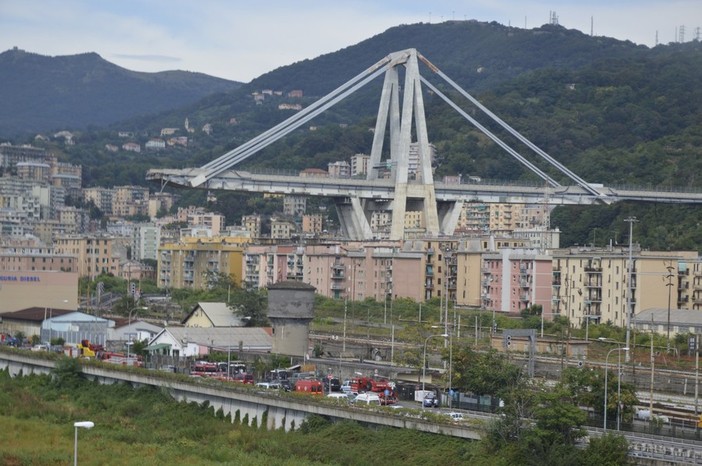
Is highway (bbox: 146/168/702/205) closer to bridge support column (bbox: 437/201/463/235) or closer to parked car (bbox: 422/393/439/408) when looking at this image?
bridge support column (bbox: 437/201/463/235)

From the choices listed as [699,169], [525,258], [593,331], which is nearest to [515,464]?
[593,331]

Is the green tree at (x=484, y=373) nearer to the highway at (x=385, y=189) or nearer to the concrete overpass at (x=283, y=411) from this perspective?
the concrete overpass at (x=283, y=411)

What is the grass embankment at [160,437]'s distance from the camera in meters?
33.5

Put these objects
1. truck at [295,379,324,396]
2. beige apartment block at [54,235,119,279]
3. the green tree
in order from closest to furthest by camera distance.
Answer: the green tree < truck at [295,379,324,396] < beige apartment block at [54,235,119,279]

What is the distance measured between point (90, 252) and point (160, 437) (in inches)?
2531

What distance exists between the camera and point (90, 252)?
10169 cm

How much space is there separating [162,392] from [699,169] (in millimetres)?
71248

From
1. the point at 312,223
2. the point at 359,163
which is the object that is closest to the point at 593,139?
the point at 312,223

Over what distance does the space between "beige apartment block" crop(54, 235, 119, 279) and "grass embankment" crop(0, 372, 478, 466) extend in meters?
53.9

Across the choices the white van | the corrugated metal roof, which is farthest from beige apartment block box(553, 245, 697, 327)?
the white van

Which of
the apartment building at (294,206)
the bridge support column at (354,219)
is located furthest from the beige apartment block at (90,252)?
the apartment building at (294,206)

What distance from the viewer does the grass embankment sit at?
33.5 metres

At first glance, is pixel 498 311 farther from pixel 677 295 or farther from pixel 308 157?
pixel 308 157

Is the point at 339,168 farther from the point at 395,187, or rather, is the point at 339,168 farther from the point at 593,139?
the point at 395,187
